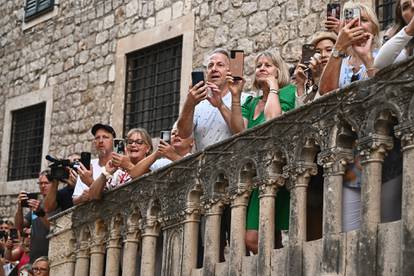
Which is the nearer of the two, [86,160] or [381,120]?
[381,120]

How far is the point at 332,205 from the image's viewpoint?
4629 millimetres

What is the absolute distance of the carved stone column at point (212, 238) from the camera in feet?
18.7

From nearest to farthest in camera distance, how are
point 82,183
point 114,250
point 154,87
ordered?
point 114,250
point 82,183
point 154,87

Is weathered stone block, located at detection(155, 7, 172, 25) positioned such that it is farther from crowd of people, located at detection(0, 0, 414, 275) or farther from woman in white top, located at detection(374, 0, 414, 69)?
woman in white top, located at detection(374, 0, 414, 69)

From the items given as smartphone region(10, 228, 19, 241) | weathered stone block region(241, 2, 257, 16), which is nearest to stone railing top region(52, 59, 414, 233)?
smartphone region(10, 228, 19, 241)

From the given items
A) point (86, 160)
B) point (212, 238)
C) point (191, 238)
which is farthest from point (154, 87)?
point (212, 238)

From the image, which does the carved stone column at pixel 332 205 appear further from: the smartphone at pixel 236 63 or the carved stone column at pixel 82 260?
the carved stone column at pixel 82 260

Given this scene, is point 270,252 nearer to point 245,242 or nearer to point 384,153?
point 245,242

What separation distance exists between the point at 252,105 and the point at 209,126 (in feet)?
1.37

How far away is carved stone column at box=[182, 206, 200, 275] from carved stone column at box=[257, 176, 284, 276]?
0.93 m

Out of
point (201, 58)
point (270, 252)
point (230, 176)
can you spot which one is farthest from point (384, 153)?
point (201, 58)

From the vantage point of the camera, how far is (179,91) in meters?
11.8

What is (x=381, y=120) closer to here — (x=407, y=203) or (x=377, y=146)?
(x=377, y=146)

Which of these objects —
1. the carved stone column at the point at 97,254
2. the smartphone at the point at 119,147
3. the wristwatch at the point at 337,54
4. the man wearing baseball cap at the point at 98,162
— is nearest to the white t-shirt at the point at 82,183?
the man wearing baseball cap at the point at 98,162
